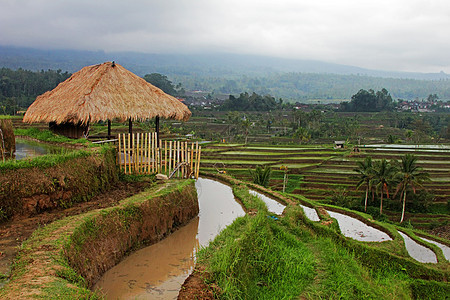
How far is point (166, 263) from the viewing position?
19.6 ft

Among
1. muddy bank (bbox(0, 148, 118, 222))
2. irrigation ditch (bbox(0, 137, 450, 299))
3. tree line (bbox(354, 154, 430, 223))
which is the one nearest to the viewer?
irrigation ditch (bbox(0, 137, 450, 299))

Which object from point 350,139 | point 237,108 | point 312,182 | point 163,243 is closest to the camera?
point 163,243

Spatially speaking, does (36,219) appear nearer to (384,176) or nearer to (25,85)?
(384,176)

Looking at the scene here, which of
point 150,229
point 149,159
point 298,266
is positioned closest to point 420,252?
point 298,266

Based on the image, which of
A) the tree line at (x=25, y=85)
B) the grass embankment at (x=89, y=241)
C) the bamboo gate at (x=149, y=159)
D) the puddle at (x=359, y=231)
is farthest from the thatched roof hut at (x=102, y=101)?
the tree line at (x=25, y=85)

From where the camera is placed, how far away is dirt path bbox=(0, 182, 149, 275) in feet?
16.1

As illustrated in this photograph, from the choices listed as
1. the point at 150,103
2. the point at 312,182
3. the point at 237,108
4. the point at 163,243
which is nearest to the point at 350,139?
the point at 312,182

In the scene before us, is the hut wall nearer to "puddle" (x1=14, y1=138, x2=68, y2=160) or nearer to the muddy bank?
"puddle" (x1=14, y1=138, x2=68, y2=160)

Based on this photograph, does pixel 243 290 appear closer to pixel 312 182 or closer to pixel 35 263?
pixel 35 263

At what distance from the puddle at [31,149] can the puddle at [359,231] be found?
796cm

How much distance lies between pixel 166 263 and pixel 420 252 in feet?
29.4

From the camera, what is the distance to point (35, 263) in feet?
14.0

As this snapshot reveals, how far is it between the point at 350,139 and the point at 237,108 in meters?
39.2

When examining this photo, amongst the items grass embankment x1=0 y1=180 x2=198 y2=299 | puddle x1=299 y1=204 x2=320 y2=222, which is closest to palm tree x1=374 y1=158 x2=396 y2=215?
puddle x1=299 y1=204 x2=320 y2=222
